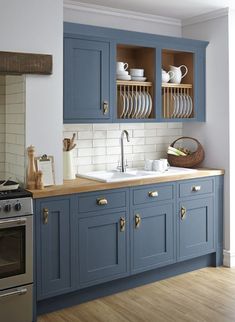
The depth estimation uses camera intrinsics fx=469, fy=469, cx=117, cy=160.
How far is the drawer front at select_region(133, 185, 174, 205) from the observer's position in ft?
13.3

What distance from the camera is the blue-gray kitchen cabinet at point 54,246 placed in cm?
349

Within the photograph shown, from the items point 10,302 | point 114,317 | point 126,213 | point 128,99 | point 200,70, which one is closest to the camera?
point 10,302

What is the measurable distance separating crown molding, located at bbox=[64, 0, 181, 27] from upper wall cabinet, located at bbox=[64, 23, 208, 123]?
343 millimetres

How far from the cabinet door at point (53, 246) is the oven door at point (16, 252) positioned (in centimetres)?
12

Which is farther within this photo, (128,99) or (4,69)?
(128,99)

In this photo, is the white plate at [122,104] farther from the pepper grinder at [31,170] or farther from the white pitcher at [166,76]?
the pepper grinder at [31,170]

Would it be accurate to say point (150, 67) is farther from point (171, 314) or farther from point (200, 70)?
point (171, 314)

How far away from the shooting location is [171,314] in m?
3.62

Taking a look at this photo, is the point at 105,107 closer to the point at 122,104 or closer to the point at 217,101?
the point at 122,104

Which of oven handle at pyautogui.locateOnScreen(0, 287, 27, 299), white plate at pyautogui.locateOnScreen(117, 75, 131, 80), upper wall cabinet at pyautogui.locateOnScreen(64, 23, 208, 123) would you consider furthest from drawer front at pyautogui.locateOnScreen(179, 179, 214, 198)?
oven handle at pyautogui.locateOnScreen(0, 287, 27, 299)

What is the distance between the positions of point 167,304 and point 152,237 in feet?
2.03

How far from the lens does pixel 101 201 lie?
12.4ft

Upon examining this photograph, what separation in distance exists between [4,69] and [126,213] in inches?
60.5

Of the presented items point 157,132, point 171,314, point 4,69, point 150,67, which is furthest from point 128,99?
point 171,314
